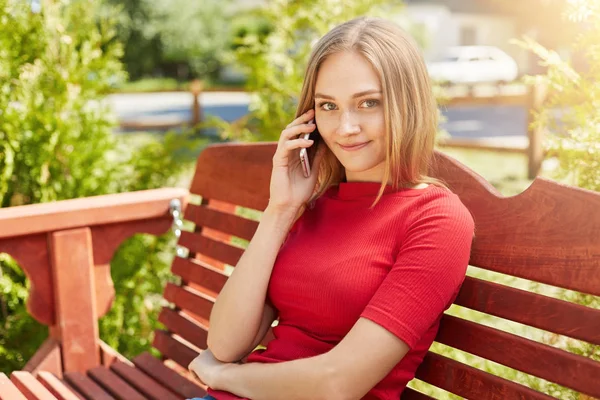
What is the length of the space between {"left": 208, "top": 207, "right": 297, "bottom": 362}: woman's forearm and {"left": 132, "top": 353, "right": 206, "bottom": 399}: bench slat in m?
0.62

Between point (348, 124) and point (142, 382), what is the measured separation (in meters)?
1.49

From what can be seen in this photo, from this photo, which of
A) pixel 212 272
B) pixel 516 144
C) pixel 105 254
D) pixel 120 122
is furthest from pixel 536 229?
pixel 516 144

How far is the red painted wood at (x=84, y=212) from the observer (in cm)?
327

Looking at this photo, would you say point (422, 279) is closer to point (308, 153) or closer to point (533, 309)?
point (533, 309)

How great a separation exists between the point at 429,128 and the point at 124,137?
310cm

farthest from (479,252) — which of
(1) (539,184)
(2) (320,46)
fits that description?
(2) (320,46)

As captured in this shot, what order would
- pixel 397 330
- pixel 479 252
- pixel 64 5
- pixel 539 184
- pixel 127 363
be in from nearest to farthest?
pixel 397 330
pixel 539 184
pixel 479 252
pixel 127 363
pixel 64 5

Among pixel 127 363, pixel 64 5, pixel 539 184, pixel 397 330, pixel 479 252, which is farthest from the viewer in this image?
pixel 64 5

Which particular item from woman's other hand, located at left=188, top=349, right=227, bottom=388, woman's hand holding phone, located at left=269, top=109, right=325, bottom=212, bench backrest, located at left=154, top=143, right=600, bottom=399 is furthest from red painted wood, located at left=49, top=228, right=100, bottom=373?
bench backrest, located at left=154, top=143, right=600, bottom=399

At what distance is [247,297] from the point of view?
239cm

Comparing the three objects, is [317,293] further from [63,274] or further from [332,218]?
[63,274]

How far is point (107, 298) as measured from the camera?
3578 mm

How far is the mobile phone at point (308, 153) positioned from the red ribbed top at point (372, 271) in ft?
0.44

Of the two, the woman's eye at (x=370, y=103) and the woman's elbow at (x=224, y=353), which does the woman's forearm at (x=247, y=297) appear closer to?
the woman's elbow at (x=224, y=353)
